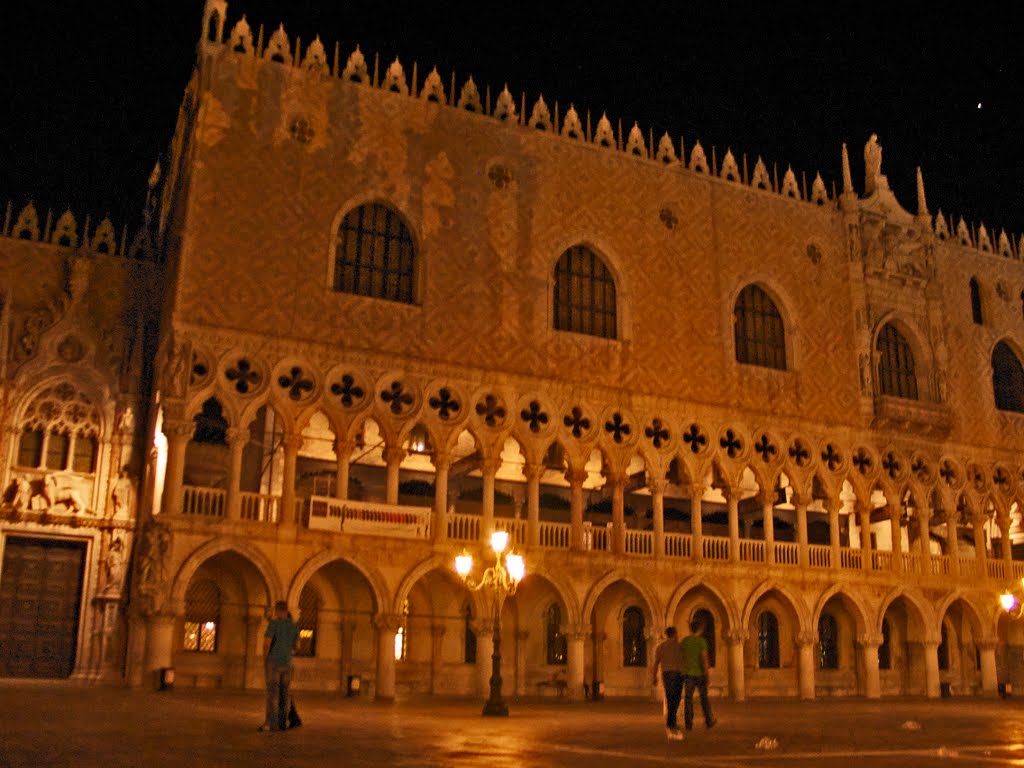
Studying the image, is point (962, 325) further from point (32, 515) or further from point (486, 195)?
point (32, 515)

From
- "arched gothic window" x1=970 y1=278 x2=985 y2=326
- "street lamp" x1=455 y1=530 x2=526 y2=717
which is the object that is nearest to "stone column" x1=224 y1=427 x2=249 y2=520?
"street lamp" x1=455 y1=530 x2=526 y2=717

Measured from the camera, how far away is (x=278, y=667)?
11.3 metres

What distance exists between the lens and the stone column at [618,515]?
2477cm

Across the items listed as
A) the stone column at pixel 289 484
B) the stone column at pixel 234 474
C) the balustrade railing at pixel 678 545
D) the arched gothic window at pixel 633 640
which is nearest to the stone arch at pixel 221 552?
the stone column at pixel 234 474

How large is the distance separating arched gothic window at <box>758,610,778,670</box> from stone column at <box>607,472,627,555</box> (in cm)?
557

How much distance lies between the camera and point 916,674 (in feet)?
96.7

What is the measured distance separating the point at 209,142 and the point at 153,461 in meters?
6.69

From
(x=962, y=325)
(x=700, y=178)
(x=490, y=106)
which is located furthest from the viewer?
(x=962, y=325)

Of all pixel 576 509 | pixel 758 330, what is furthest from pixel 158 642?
pixel 758 330

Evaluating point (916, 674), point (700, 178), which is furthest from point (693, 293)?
point (916, 674)

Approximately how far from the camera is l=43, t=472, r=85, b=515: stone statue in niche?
75.0 feet

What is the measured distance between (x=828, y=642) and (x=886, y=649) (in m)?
2.00

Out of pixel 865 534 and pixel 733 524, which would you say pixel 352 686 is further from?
pixel 865 534

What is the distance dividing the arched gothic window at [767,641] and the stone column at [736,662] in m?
2.53
